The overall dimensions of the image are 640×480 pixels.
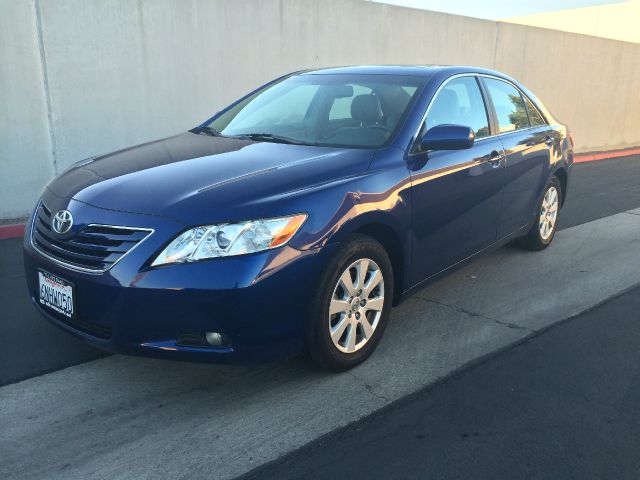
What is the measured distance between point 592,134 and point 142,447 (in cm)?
1510

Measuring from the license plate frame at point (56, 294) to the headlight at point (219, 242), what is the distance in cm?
54

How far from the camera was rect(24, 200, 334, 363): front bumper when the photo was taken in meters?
2.66

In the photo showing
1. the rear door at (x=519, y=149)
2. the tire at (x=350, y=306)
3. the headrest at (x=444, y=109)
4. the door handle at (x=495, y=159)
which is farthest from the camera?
the rear door at (x=519, y=149)

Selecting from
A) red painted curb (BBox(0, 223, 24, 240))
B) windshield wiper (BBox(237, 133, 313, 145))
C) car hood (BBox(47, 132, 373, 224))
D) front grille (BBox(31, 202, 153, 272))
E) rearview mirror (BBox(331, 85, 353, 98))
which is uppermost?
rearview mirror (BBox(331, 85, 353, 98))

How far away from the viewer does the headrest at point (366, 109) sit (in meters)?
3.87

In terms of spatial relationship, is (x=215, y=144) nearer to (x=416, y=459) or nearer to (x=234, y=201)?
(x=234, y=201)

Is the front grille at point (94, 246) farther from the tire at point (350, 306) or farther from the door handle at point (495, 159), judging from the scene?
the door handle at point (495, 159)

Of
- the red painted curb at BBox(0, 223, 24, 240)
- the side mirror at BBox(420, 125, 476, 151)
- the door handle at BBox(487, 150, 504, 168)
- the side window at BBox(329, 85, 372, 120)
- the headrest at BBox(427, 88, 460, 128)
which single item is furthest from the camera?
the red painted curb at BBox(0, 223, 24, 240)

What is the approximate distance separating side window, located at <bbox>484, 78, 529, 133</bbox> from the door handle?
32 centimetres

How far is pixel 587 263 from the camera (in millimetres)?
5512

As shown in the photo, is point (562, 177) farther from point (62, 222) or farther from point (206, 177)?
point (62, 222)

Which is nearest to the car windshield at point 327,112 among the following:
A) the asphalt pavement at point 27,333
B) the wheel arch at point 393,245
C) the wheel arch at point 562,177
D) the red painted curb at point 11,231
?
the wheel arch at point 393,245

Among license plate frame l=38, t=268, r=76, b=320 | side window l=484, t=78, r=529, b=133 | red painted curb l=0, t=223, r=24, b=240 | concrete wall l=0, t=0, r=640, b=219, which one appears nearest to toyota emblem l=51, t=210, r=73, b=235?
license plate frame l=38, t=268, r=76, b=320

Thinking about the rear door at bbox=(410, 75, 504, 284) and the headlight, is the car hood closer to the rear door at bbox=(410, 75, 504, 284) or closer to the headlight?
the headlight
